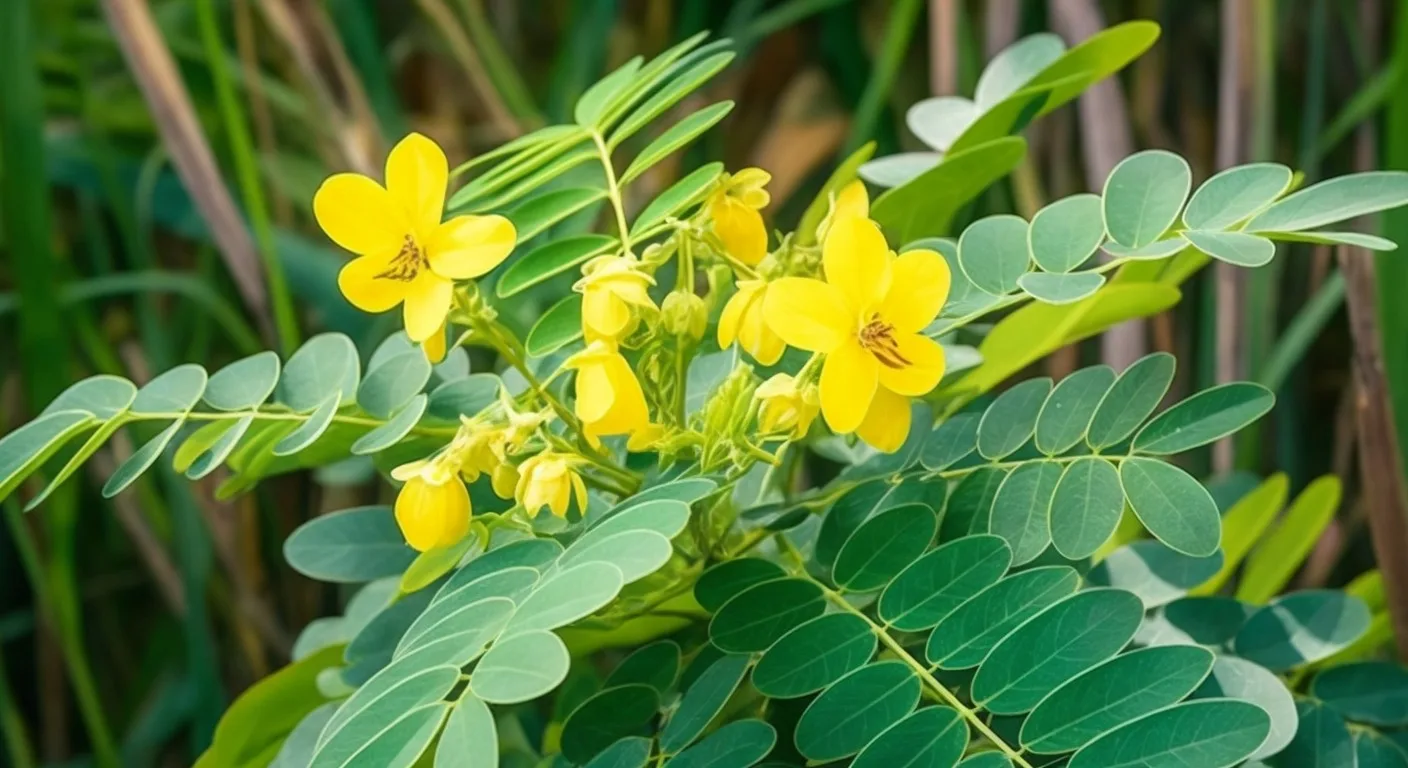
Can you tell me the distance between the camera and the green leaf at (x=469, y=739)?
0.29m

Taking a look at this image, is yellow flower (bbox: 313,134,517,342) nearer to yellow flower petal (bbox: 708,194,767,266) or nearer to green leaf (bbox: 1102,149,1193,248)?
yellow flower petal (bbox: 708,194,767,266)

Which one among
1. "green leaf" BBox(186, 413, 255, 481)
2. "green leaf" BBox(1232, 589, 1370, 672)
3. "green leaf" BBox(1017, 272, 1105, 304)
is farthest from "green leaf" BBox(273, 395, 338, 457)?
"green leaf" BBox(1232, 589, 1370, 672)

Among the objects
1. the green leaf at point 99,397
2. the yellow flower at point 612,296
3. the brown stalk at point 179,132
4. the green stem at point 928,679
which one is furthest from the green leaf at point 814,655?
the brown stalk at point 179,132

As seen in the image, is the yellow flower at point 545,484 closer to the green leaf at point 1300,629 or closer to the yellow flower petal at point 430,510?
the yellow flower petal at point 430,510

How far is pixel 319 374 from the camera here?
1.44ft

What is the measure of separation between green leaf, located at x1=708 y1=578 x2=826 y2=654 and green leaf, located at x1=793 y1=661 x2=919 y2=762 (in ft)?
0.10

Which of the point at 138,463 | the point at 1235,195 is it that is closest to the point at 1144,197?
the point at 1235,195

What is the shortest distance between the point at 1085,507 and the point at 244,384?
280 mm

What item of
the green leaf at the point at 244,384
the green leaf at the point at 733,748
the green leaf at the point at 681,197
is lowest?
the green leaf at the point at 733,748

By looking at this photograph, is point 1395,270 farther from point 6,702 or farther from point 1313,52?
point 6,702

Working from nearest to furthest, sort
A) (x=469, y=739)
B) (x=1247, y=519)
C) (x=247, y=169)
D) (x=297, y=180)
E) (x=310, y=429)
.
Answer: (x=469, y=739), (x=310, y=429), (x=1247, y=519), (x=247, y=169), (x=297, y=180)

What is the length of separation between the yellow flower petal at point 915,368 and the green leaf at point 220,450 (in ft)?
0.65

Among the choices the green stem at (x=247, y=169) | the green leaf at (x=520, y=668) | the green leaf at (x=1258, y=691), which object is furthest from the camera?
the green stem at (x=247, y=169)

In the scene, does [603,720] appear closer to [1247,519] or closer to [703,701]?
[703,701]
